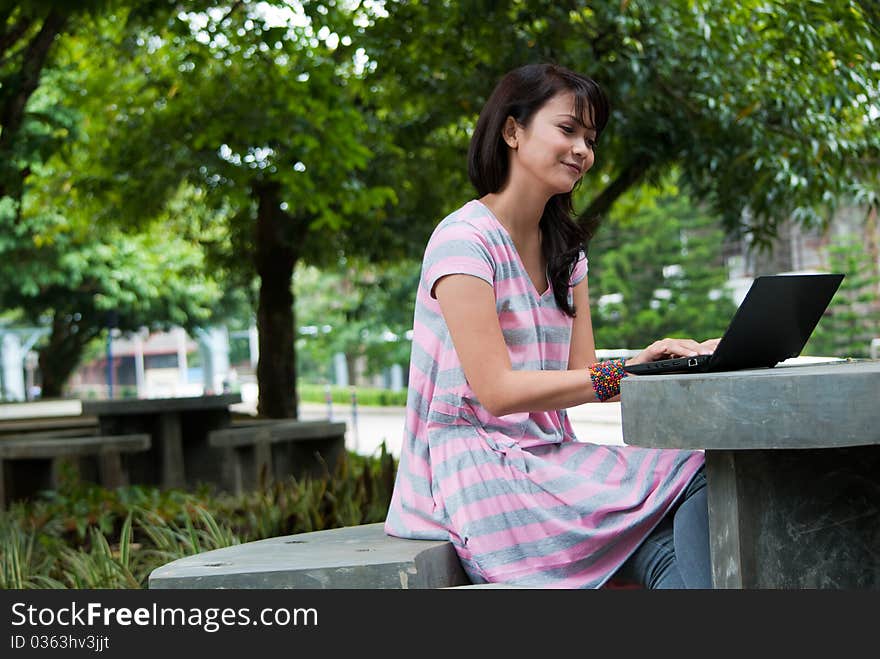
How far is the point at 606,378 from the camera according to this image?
8.04ft

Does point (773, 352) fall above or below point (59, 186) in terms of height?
below

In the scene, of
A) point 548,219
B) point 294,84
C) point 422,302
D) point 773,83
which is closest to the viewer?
point 422,302

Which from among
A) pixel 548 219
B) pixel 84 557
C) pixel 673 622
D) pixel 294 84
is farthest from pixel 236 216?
pixel 673 622

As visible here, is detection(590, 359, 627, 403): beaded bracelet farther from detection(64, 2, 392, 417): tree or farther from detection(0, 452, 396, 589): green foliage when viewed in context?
detection(64, 2, 392, 417): tree

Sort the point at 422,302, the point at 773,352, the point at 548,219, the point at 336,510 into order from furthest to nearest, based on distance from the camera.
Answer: the point at 336,510 < the point at 548,219 < the point at 422,302 < the point at 773,352

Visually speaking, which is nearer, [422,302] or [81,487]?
[422,302]

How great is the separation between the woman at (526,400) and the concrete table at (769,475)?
0.56 feet

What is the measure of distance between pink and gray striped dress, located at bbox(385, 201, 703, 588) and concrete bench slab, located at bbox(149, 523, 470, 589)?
0.07m

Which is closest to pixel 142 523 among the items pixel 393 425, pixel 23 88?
pixel 23 88

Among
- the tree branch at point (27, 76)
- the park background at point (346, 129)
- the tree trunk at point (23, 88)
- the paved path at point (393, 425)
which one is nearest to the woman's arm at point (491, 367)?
the paved path at point (393, 425)

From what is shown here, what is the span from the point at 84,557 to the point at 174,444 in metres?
4.27

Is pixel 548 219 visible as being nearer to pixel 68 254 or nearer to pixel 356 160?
pixel 356 160

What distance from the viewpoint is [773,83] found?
7.30 meters

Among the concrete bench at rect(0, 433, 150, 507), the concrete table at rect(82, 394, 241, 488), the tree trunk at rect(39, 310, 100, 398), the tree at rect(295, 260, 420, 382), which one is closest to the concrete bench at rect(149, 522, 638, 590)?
the concrete bench at rect(0, 433, 150, 507)
